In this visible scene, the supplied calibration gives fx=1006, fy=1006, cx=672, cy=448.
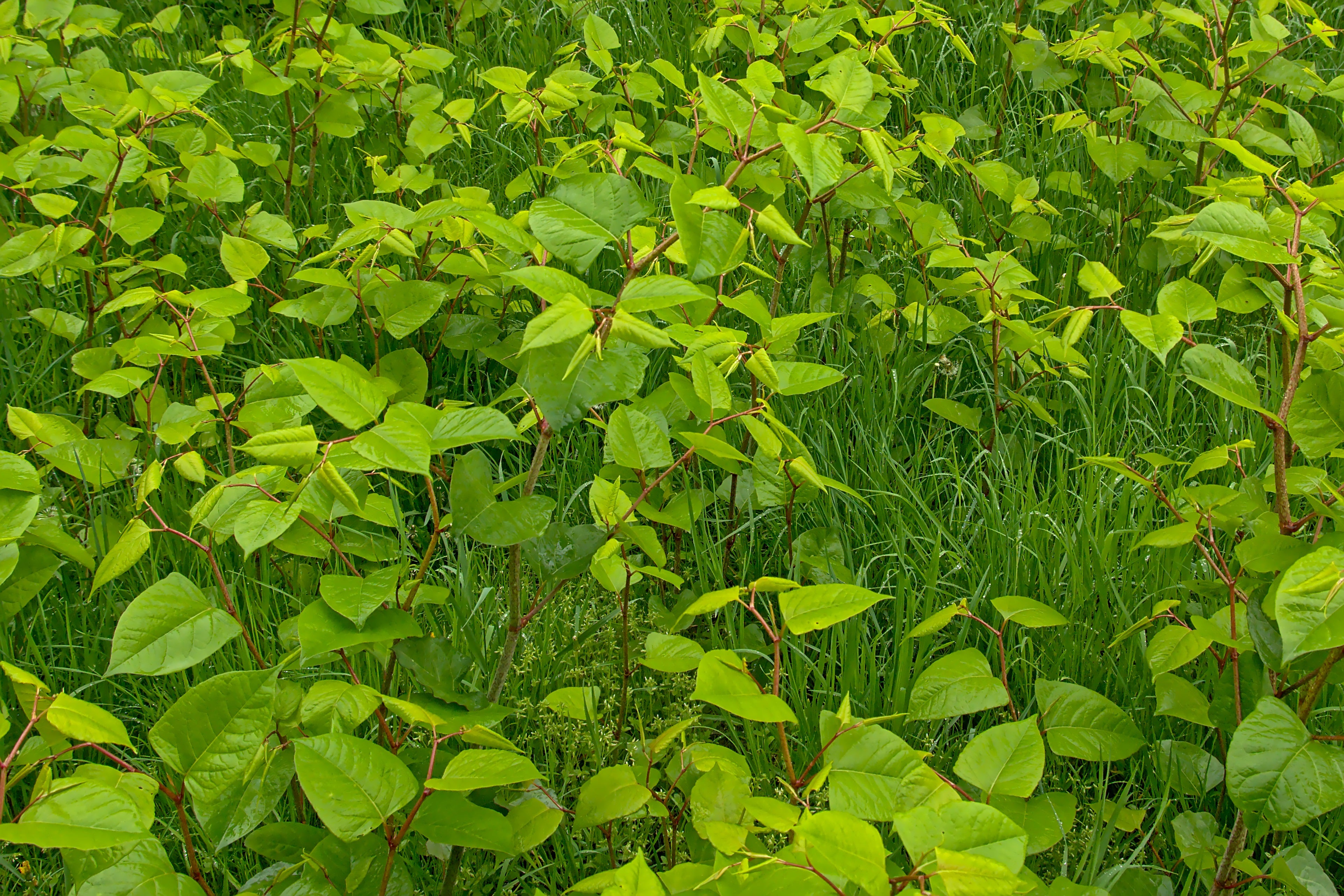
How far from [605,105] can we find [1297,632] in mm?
2212

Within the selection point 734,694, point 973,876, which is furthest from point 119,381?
point 973,876

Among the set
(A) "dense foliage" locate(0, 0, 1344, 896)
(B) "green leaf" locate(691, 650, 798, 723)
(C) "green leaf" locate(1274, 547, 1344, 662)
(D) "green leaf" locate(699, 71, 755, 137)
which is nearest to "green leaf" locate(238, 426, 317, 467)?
(A) "dense foliage" locate(0, 0, 1344, 896)

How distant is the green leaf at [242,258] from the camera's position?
2.20 metres

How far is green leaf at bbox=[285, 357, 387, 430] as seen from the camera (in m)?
1.17

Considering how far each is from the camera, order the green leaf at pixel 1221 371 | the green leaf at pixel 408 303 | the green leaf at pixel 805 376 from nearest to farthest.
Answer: the green leaf at pixel 1221 371, the green leaf at pixel 805 376, the green leaf at pixel 408 303

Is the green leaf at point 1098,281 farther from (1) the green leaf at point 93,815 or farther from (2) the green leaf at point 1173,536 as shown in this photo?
(1) the green leaf at point 93,815

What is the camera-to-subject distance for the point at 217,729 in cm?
115

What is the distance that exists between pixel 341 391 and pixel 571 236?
13.0 inches

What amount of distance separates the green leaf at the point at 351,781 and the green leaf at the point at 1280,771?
0.98 m

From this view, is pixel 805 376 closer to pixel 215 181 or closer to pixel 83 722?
pixel 83 722

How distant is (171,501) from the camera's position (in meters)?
2.14

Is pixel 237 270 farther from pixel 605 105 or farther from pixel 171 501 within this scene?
pixel 605 105

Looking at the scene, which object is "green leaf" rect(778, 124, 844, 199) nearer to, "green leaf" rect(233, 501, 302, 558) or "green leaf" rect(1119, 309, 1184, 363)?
"green leaf" rect(1119, 309, 1184, 363)

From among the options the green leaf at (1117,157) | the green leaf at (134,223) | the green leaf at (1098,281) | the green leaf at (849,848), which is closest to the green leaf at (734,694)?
the green leaf at (849,848)
